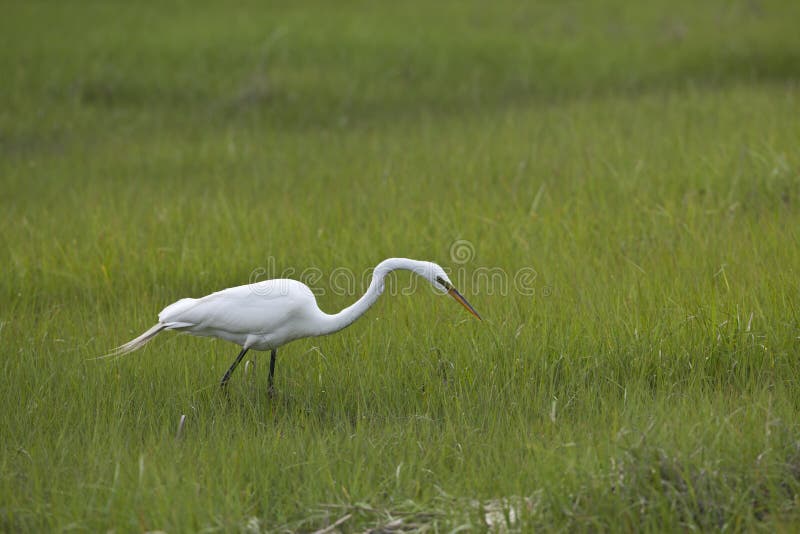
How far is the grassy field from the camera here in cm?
352

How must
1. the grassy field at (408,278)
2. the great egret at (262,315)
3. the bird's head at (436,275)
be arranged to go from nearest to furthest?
the grassy field at (408,278) → the bird's head at (436,275) → the great egret at (262,315)

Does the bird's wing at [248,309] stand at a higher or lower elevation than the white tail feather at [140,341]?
higher

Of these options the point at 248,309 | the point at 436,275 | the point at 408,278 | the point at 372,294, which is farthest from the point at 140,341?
the point at 408,278

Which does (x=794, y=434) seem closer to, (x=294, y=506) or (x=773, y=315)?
(x=773, y=315)

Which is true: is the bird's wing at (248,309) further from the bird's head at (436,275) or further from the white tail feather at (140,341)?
the bird's head at (436,275)

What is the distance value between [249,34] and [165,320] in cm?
1010

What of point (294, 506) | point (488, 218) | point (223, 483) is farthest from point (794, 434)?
point (488, 218)

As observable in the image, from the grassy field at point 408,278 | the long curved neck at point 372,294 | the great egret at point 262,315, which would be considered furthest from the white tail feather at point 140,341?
the long curved neck at point 372,294

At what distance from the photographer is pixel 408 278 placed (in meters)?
6.31

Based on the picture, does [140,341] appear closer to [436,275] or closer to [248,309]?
[248,309]

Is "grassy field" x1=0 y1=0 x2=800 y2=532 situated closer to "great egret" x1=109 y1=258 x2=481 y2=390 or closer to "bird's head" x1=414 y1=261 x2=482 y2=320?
"great egret" x1=109 y1=258 x2=481 y2=390

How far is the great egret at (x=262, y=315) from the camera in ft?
14.9

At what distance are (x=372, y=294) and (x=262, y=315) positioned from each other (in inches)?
23.3

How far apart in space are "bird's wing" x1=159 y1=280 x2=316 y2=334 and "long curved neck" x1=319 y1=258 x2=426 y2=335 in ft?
0.51
